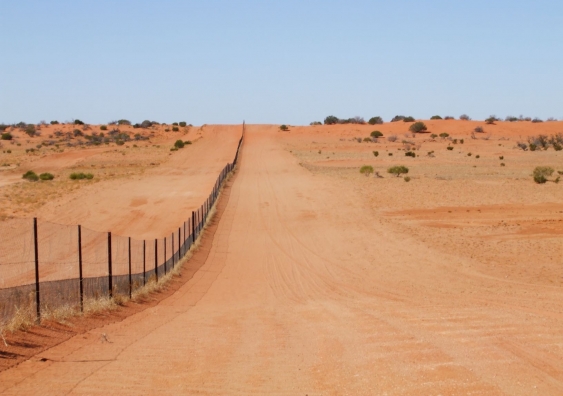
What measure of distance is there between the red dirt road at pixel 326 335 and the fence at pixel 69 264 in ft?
3.80

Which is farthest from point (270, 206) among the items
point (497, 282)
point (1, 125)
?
point (1, 125)

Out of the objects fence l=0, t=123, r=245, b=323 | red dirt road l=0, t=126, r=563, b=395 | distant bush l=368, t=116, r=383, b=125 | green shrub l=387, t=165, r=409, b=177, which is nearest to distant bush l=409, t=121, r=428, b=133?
distant bush l=368, t=116, r=383, b=125

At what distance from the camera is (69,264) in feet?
77.5

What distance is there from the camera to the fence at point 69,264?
13781mm

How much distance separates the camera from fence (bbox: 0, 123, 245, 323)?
45.2ft

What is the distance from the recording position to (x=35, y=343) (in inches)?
479

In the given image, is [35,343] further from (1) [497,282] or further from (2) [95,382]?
(1) [497,282]

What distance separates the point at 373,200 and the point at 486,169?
25.1 meters

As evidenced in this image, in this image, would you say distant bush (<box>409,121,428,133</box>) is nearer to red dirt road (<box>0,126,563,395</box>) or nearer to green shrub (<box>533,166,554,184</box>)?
green shrub (<box>533,166,554,184</box>)

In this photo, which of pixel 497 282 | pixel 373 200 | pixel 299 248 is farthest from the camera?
pixel 373 200

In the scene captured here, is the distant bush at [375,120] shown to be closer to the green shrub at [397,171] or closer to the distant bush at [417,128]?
the distant bush at [417,128]

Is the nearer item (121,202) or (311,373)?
(311,373)

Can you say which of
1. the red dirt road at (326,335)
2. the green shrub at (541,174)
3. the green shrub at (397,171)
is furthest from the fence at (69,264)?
the green shrub at (541,174)

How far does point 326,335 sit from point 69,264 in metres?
12.8
